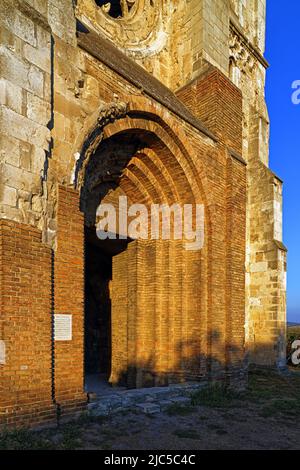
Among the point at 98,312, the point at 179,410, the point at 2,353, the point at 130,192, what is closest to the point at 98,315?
the point at 98,312

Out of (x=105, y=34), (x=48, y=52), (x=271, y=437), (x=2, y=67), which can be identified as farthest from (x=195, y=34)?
(x=271, y=437)

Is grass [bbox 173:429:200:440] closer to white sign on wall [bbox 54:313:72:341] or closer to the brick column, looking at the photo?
the brick column

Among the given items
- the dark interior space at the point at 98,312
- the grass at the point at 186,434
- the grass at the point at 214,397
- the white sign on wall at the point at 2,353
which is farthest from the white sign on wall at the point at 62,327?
the dark interior space at the point at 98,312

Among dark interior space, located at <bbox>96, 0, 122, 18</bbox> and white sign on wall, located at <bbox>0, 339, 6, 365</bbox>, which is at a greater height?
dark interior space, located at <bbox>96, 0, 122, 18</bbox>

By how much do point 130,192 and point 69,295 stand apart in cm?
409

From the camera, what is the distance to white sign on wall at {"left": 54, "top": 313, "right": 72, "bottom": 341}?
5844 millimetres

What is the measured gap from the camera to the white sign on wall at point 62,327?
5.84 m

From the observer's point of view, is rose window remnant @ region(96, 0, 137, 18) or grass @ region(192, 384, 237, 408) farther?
rose window remnant @ region(96, 0, 137, 18)

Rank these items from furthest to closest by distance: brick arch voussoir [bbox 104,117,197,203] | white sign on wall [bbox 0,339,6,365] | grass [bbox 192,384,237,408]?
1. brick arch voussoir [bbox 104,117,197,203]
2. grass [bbox 192,384,237,408]
3. white sign on wall [bbox 0,339,6,365]

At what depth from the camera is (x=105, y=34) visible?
9.85 metres

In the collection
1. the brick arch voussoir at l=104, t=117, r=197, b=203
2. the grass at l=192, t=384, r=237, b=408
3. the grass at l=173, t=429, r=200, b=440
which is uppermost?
the brick arch voussoir at l=104, t=117, r=197, b=203

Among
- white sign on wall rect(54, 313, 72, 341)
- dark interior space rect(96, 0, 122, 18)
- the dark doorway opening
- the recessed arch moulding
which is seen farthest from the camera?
dark interior space rect(96, 0, 122, 18)

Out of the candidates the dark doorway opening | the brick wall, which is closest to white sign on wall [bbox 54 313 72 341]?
the brick wall

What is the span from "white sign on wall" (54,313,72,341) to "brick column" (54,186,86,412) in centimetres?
6
